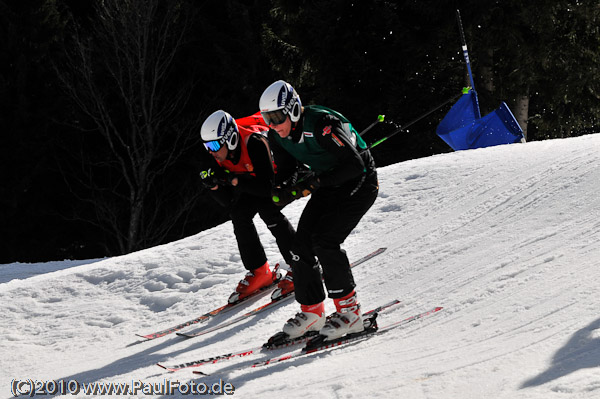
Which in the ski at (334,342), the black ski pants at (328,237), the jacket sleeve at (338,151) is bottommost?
the ski at (334,342)

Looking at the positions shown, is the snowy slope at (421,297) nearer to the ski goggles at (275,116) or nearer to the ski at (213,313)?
the ski at (213,313)

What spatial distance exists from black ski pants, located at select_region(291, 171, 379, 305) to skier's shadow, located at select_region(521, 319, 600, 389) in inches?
68.5

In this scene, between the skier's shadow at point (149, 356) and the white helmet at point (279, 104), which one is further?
the skier's shadow at point (149, 356)

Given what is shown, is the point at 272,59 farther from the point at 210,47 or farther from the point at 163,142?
the point at 163,142

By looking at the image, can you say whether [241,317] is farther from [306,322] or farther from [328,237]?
[328,237]

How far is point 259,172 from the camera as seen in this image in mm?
6344

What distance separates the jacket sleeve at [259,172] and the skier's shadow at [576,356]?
3186mm

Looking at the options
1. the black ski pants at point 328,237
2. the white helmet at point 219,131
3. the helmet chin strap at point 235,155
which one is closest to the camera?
the black ski pants at point 328,237

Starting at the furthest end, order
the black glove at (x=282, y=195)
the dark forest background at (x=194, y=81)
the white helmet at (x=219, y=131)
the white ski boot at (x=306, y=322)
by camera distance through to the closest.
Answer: the dark forest background at (x=194, y=81)
the white helmet at (x=219, y=131)
the white ski boot at (x=306, y=322)
the black glove at (x=282, y=195)

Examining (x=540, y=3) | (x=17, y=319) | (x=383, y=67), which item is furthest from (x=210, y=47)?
(x=17, y=319)

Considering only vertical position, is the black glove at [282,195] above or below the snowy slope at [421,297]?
above

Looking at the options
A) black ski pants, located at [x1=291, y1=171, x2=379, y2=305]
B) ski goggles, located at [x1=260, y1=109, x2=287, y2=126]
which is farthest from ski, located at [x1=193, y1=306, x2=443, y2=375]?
ski goggles, located at [x1=260, y1=109, x2=287, y2=126]

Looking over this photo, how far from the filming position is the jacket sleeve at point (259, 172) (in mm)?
6258

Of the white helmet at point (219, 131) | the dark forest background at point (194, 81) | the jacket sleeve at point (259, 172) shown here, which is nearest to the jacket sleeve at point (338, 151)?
the jacket sleeve at point (259, 172)
